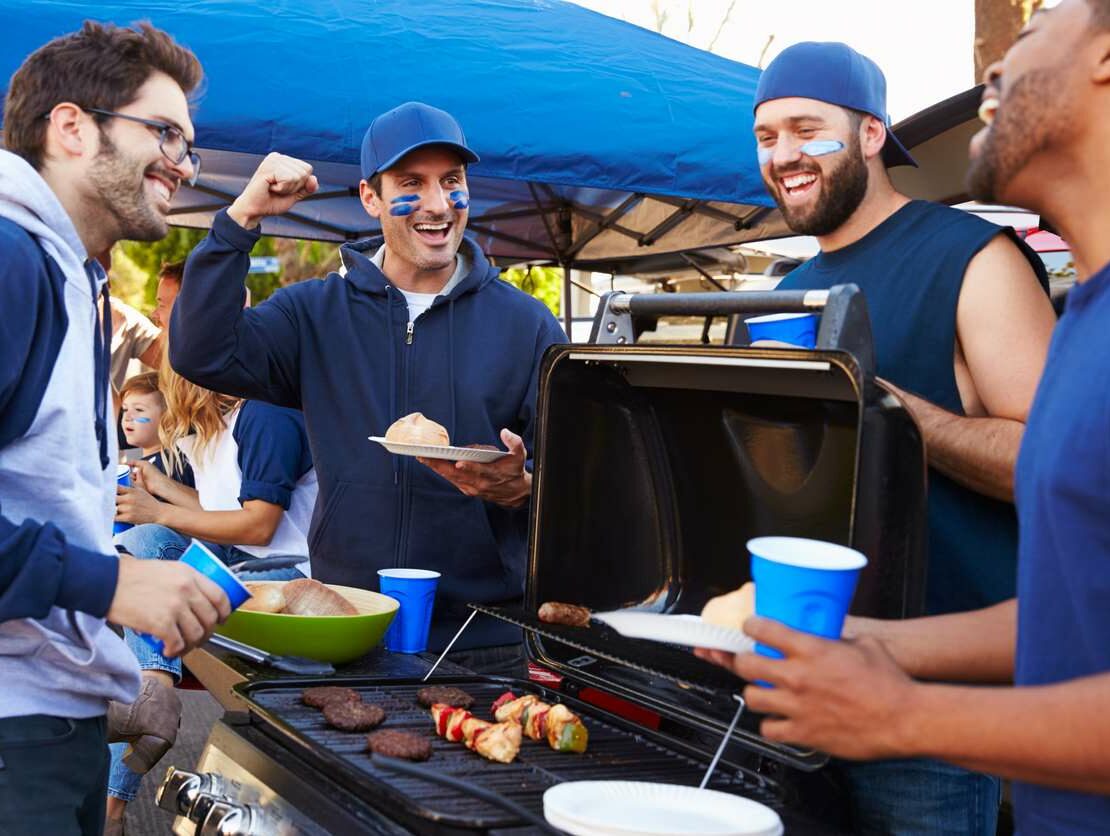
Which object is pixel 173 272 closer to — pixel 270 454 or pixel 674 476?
pixel 270 454

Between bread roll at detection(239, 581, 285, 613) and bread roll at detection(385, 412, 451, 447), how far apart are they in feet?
1.51

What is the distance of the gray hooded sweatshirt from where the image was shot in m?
1.81

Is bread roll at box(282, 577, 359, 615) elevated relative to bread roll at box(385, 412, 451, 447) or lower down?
lower down

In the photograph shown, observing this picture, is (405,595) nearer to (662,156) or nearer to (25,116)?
(25,116)

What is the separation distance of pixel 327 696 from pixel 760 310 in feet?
3.79

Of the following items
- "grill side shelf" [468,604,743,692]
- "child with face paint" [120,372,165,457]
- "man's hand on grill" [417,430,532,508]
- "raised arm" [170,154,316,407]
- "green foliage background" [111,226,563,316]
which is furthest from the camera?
"green foliage background" [111,226,563,316]

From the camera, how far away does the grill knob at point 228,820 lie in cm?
200

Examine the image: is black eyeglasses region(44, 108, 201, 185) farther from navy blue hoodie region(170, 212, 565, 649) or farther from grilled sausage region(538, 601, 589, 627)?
grilled sausage region(538, 601, 589, 627)

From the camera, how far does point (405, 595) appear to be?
2.88 m

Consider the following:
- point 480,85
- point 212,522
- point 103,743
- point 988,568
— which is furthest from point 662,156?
point 103,743

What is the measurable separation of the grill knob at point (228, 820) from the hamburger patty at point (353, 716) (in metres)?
0.22

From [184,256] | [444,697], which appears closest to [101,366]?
[444,697]

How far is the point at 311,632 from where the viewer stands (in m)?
2.68

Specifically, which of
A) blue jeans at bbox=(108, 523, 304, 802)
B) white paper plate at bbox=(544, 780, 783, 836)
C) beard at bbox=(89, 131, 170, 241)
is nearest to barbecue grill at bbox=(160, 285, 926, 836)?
white paper plate at bbox=(544, 780, 783, 836)
